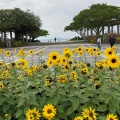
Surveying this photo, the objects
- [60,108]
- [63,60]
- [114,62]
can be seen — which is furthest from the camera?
[63,60]

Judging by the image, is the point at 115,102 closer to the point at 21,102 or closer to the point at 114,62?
the point at 114,62

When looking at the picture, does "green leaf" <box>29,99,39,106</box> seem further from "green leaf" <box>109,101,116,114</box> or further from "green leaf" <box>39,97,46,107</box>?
"green leaf" <box>109,101,116,114</box>

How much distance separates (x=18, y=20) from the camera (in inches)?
1855

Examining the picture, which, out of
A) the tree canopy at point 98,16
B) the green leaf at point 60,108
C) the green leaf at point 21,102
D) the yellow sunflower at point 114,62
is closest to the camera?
the yellow sunflower at point 114,62

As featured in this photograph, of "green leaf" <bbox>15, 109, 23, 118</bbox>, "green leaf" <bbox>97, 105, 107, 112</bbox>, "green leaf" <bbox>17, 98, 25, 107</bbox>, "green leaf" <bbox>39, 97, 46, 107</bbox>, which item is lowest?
"green leaf" <bbox>15, 109, 23, 118</bbox>

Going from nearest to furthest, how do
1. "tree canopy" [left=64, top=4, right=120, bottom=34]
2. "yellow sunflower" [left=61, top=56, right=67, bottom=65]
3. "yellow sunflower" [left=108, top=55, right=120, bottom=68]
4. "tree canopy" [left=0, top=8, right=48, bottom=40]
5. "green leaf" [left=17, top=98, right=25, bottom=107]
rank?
"yellow sunflower" [left=108, top=55, right=120, bottom=68] → "green leaf" [left=17, top=98, right=25, bottom=107] → "yellow sunflower" [left=61, top=56, right=67, bottom=65] → "tree canopy" [left=0, top=8, right=48, bottom=40] → "tree canopy" [left=64, top=4, right=120, bottom=34]

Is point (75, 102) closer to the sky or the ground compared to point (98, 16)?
closer to the ground

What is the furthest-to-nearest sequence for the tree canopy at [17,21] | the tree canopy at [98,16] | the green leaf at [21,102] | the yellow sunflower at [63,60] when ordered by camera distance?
1. the tree canopy at [98,16]
2. the tree canopy at [17,21]
3. the yellow sunflower at [63,60]
4. the green leaf at [21,102]

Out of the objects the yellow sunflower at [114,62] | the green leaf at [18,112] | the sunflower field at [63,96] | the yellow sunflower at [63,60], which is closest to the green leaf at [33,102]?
the sunflower field at [63,96]

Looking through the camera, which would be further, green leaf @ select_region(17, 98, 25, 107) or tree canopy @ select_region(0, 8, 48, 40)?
tree canopy @ select_region(0, 8, 48, 40)

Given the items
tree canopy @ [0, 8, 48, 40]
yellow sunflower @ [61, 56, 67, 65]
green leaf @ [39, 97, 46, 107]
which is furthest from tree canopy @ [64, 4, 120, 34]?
green leaf @ [39, 97, 46, 107]

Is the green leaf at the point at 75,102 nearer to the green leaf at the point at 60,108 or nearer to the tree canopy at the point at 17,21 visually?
the green leaf at the point at 60,108

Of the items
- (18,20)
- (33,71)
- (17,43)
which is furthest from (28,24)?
(33,71)

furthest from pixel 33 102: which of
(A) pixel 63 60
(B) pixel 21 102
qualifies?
(A) pixel 63 60
